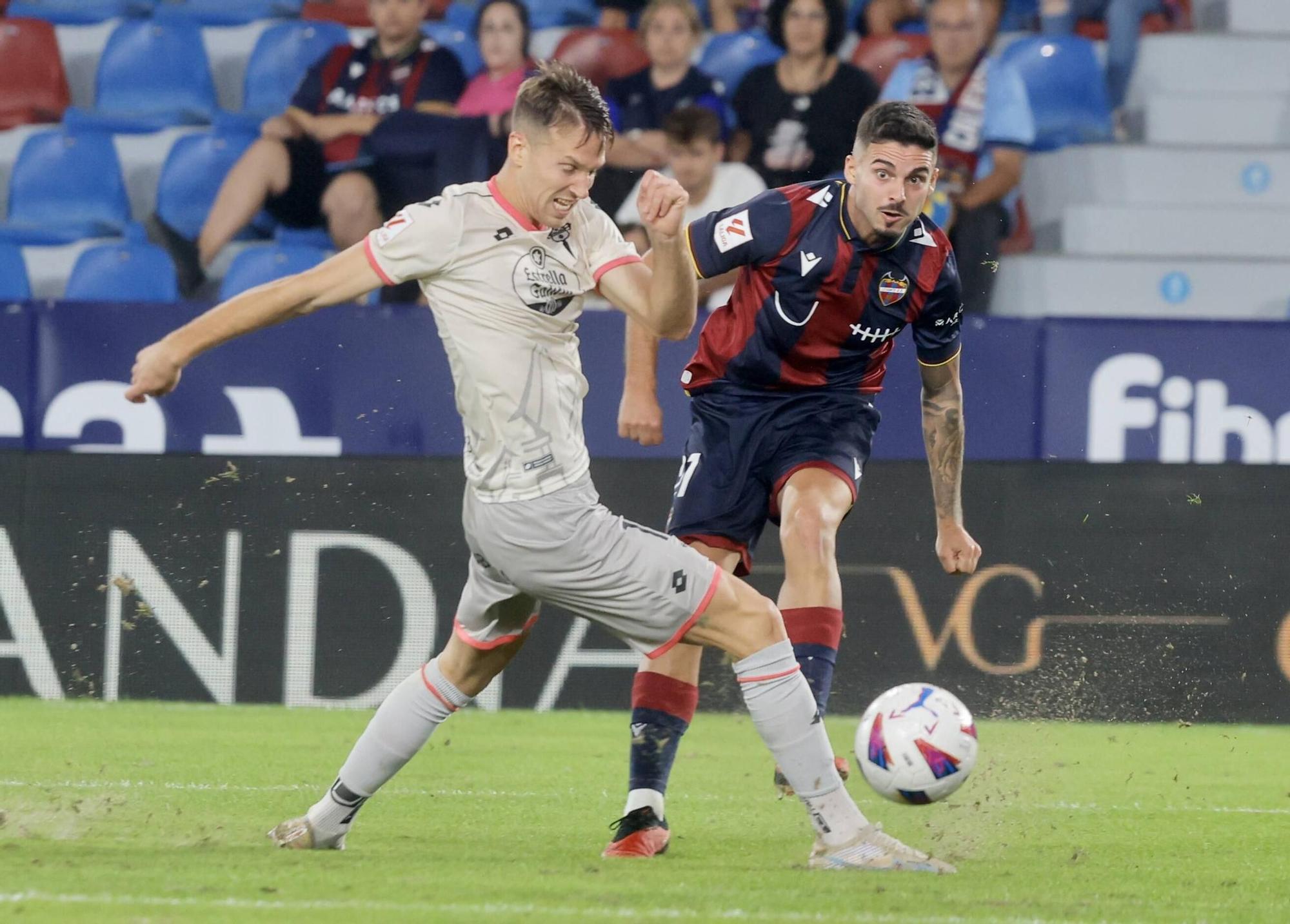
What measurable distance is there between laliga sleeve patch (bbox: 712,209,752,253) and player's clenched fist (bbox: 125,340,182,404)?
6.21ft

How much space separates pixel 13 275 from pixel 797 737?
27.3 ft

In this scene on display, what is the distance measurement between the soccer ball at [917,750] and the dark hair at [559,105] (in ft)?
5.33

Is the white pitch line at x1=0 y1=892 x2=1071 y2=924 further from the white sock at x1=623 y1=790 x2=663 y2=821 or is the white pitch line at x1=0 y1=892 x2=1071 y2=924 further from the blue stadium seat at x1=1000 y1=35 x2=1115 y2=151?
the blue stadium seat at x1=1000 y1=35 x2=1115 y2=151

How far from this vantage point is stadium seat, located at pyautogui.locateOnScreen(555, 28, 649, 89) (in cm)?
1159

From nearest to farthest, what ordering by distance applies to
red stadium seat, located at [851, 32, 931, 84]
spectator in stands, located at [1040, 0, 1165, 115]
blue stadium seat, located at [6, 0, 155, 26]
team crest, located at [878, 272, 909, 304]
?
team crest, located at [878, 272, 909, 304], red stadium seat, located at [851, 32, 931, 84], spectator in stands, located at [1040, 0, 1165, 115], blue stadium seat, located at [6, 0, 155, 26]

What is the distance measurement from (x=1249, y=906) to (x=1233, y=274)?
7.56 m

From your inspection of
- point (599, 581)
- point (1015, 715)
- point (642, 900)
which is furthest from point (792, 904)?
point (1015, 715)

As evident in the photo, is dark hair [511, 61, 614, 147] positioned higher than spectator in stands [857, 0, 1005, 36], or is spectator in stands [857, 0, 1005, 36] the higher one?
dark hair [511, 61, 614, 147]

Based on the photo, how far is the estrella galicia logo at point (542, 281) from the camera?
14.3ft

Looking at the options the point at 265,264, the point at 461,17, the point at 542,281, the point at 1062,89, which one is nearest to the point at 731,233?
the point at 542,281

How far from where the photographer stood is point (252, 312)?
4219 millimetres

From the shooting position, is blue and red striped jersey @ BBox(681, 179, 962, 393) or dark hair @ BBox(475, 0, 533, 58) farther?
dark hair @ BBox(475, 0, 533, 58)

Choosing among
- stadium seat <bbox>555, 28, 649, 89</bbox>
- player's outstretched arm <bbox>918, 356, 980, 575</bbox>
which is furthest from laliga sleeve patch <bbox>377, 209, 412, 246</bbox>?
stadium seat <bbox>555, 28, 649, 89</bbox>

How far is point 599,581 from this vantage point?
14.4 feet
